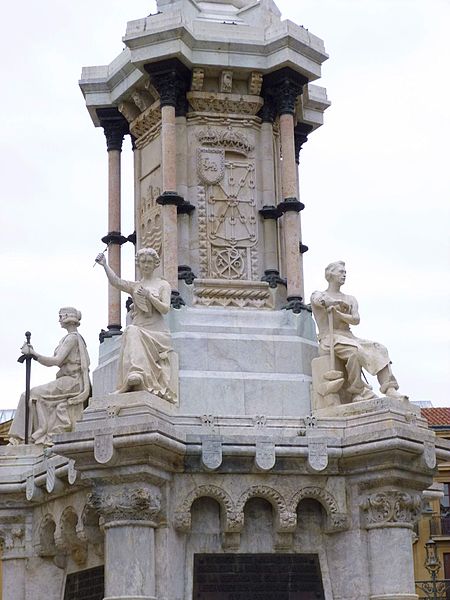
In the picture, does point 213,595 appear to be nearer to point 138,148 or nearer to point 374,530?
point 374,530

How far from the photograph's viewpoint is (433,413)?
54.8 meters

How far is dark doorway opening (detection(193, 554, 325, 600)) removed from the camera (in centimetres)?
1617

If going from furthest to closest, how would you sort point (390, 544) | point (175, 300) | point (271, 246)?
point (271, 246) → point (175, 300) → point (390, 544)

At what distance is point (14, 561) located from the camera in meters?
18.6

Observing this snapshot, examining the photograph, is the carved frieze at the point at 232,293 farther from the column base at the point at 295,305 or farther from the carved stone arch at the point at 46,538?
the carved stone arch at the point at 46,538

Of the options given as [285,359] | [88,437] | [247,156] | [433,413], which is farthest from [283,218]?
[433,413]

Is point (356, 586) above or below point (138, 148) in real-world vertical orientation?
below

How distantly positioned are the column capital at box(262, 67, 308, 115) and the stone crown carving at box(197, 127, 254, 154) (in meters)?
0.80

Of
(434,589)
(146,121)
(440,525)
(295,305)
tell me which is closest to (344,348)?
(295,305)

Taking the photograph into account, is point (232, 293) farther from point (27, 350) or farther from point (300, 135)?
Answer: point (300, 135)

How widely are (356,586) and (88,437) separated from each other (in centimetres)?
422

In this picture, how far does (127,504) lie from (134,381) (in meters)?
1.68

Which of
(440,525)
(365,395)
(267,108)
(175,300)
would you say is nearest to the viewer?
(365,395)

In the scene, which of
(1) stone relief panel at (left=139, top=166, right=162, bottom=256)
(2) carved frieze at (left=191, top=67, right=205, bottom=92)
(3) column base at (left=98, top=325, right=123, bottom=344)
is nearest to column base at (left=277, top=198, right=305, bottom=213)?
(1) stone relief panel at (left=139, top=166, right=162, bottom=256)
